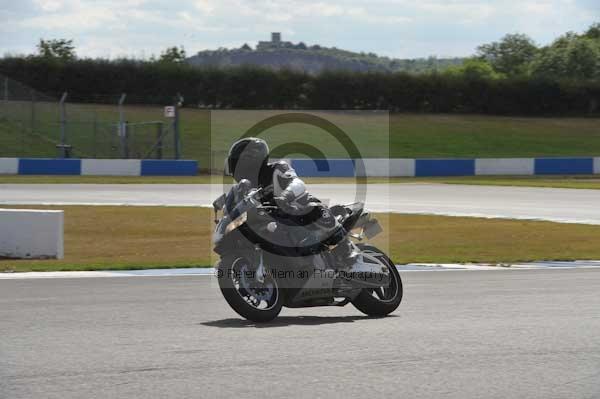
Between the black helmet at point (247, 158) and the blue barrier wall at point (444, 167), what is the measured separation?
30.3 metres

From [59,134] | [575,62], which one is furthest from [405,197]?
[575,62]

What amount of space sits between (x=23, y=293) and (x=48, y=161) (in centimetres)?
2533

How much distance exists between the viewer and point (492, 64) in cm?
9656

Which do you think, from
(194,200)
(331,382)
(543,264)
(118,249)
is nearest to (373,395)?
(331,382)

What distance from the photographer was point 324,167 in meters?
36.5

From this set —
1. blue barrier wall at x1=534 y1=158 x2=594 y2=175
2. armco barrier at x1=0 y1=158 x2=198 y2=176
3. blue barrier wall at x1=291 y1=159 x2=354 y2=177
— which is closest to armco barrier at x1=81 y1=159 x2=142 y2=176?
armco barrier at x1=0 y1=158 x2=198 y2=176

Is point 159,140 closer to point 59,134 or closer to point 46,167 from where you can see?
point 59,134

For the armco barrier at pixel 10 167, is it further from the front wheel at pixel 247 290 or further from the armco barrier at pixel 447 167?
the front wheel at pixel 247 290

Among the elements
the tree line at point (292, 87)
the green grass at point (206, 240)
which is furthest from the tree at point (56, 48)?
the green grass at point (206, 240)

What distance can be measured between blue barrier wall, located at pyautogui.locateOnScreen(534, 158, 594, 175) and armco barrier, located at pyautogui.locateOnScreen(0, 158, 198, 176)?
12984 millimetres

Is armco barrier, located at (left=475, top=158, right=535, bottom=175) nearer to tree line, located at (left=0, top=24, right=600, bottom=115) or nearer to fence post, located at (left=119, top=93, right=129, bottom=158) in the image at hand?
fence post, located at (left=119, top=93, right=129, bottom=158)

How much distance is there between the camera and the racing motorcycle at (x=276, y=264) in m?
8.14

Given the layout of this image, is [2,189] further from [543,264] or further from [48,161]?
[543,264]

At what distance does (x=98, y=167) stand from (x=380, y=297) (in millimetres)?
27783
